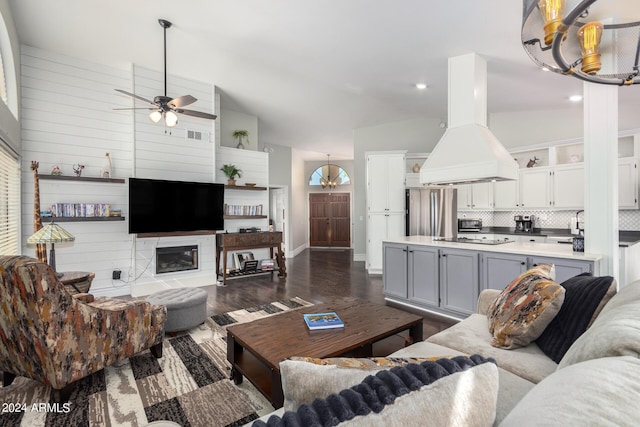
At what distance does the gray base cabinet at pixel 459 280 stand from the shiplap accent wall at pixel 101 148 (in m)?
3.93

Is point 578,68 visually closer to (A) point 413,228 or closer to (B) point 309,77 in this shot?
(B) point 309,77

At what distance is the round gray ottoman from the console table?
1.98 meters

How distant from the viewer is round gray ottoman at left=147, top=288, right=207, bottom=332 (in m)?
2.96

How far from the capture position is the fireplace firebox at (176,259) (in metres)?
4.92

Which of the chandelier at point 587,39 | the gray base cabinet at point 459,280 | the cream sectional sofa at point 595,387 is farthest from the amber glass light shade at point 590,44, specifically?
the gray base cabinet at point 459,280

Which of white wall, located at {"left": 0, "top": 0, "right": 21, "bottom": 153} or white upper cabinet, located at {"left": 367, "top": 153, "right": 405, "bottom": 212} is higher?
white wall, located at {"left": 0, "top": 0, "right": 21, "bottom": 153}

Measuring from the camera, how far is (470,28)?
3.27 m

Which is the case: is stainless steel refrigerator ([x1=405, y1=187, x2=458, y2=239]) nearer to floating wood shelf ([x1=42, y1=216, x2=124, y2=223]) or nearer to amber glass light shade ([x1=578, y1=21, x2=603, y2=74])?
amber glass light shade ([x1=578, y1=21, x2=603, y2=74])

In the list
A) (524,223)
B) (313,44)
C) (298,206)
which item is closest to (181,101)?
(313,44)

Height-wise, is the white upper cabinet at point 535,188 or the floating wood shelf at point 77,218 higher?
the white upper cabinet at point 535,188

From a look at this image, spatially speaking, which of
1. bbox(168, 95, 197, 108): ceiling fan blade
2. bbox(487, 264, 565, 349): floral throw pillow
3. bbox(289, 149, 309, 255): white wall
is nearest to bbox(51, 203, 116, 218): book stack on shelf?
bbox(168, 95, 197, 108): ceiling fan blade

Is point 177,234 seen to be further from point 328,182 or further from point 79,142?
point 328,182

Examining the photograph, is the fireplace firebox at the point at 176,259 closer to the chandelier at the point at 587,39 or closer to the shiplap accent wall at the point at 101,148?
the shiplap accent wall at the point at 101,148

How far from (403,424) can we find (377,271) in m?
5.87
